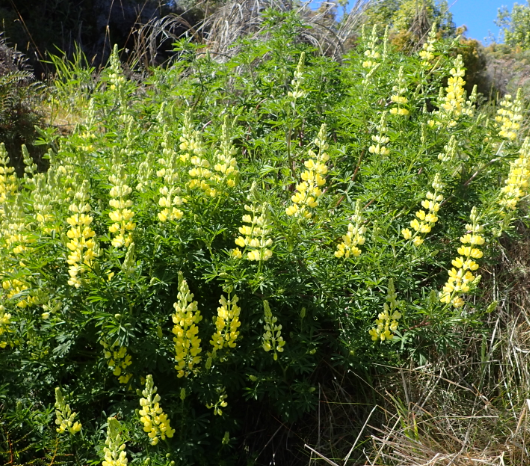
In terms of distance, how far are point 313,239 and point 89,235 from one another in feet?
3.73

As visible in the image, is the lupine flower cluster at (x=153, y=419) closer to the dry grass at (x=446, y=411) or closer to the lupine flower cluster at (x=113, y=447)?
the lupine flower cluster at (x=113, y=447)

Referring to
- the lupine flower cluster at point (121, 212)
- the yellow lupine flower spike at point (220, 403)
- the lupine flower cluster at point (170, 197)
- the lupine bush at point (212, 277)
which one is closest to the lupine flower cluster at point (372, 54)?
the lupine bush at point (212, 277)

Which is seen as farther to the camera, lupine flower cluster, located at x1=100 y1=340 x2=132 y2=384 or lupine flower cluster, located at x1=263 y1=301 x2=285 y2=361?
lupine flower cluster, located at x1=100 y1=340 x2=132 y2=384

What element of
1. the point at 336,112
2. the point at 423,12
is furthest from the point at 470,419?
the point at 423,12

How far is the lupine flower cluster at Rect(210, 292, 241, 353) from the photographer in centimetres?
254

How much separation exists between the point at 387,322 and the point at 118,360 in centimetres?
137

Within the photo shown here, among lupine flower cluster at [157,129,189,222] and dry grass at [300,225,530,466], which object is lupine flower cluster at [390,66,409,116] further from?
lupine flower cluster at [157,129,189,222]

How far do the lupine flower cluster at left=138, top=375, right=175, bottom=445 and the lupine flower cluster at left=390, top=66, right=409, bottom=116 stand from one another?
2079 mm

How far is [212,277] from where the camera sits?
2559mm

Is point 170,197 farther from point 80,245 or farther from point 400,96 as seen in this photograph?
point 400,96

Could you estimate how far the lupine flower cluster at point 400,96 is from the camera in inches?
123

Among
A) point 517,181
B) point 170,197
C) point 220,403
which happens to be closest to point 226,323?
point 220,403

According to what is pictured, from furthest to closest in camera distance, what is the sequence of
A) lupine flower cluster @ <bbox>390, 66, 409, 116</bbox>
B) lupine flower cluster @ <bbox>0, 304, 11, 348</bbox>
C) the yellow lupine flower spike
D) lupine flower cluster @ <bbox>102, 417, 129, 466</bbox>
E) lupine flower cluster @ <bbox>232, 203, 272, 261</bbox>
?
lupine flower cluster @ <bbox>390, 66, 409, 116</bbox>, lupine flower cluster @ <bbox>0, 304, 11, 348</bbox>, the yellow lupine flower spike, lupine flower cluster @ <bbox>232, 203, 272, 261</bbox>, lupine flower cluster @ <bbox>102, 417, 129, 466</bbox>

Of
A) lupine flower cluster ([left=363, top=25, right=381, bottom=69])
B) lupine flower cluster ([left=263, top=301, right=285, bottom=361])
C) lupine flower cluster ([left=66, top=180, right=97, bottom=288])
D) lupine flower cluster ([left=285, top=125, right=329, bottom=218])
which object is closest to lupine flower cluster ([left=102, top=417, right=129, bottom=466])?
lupine flower cluster ([left=66, top=180, right=97, bottom=288])
